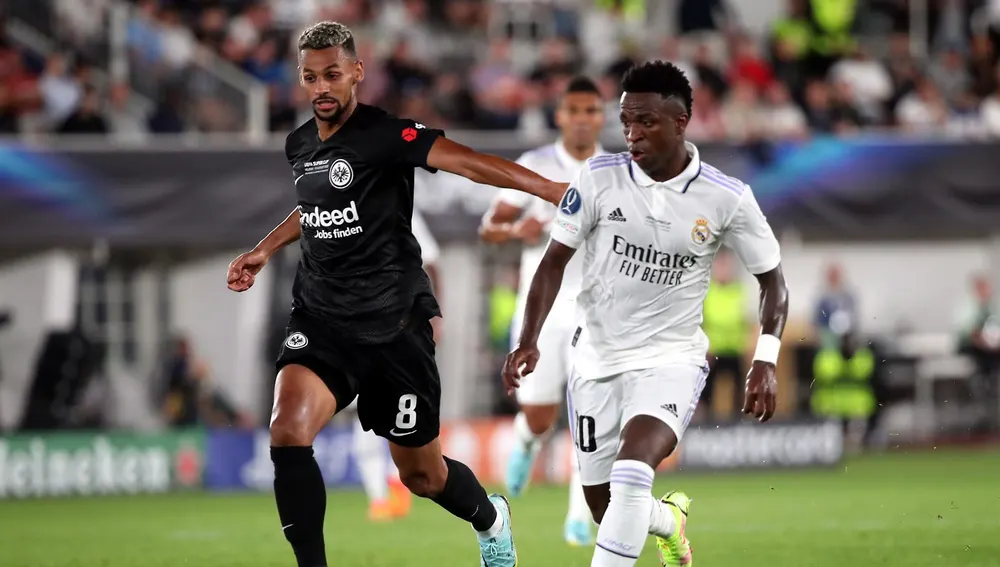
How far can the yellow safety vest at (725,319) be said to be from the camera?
61.5ft

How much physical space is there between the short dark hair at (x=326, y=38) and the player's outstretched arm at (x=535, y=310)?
1.30 metres

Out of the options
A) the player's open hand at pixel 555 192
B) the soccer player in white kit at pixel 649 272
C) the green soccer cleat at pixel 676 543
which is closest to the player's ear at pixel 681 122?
the soccer player in white kit at pixel 649 272

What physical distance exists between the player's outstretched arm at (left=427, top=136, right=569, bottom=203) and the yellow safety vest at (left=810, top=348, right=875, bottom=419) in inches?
526

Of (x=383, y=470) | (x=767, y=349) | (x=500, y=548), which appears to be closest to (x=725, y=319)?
(x=383, y=470)

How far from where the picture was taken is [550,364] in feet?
34.4

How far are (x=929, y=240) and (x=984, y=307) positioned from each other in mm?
1361

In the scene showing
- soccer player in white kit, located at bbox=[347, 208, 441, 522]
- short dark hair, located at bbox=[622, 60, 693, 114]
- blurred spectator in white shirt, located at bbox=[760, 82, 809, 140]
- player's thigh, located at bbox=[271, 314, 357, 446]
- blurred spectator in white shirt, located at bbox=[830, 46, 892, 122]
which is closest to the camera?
player's thigh, located at bbox=[271, 314, 357, 446]

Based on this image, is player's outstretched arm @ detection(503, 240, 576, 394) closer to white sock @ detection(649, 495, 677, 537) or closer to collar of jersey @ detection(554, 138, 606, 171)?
white sock @ detection(649, 495, 677, 537)

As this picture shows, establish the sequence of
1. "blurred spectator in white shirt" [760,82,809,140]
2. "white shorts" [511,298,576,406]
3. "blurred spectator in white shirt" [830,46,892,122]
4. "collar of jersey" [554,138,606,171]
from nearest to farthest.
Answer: "white shorts" [511,298,576,406] → "collar of jersey" [554,138,606,171] → "blurred spectator in white shirt" [760,82,809,140] → "blurred spectator in white shirt" [830,46,892,122]

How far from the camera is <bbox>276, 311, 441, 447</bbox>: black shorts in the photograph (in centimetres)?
714

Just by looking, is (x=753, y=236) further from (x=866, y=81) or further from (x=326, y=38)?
(x=866, y=81)

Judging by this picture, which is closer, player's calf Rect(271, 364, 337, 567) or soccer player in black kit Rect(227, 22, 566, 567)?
player's calf Rect(271, 364, 337, 567)

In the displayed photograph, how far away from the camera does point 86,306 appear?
19.8 meters

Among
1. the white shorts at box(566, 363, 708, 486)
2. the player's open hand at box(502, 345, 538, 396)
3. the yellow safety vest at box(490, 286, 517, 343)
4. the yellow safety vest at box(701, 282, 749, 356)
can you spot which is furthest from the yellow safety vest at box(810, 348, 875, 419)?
the player's open hand at box(502, 345, 538, 396)
